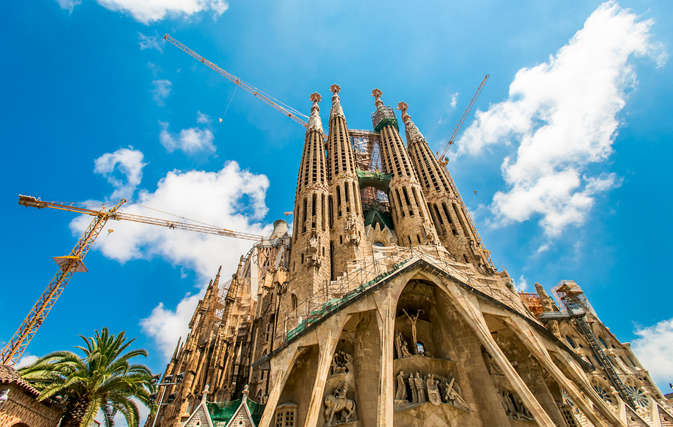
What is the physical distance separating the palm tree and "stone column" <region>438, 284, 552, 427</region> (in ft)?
59.0

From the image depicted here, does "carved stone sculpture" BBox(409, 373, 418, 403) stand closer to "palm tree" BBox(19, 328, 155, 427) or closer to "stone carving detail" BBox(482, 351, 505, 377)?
"stone carving detail" BBox(482, 351, 505, 377)

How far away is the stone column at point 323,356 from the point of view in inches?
614

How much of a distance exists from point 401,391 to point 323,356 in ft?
19.0

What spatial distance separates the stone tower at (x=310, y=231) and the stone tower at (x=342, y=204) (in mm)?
1070

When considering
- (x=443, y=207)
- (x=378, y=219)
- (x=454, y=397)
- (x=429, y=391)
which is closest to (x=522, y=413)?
(x=454, y=397)

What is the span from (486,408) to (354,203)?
19.8m

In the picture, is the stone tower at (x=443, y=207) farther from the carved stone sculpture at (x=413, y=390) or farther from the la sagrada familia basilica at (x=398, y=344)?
the carved stone sculpture at (x=413, y=390)

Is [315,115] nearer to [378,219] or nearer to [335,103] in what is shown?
[335,103]

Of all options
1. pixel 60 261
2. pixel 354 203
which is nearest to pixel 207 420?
pixel 354 203

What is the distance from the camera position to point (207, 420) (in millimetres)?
16953

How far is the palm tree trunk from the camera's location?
620 inches

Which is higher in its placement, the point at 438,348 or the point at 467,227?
the point at 467,227

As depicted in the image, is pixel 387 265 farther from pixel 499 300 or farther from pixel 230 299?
pixel 230 299

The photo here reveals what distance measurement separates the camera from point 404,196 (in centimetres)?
3556
